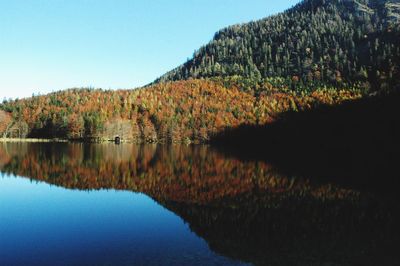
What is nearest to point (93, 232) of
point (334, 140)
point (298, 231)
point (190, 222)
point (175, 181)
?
point (190, 222)

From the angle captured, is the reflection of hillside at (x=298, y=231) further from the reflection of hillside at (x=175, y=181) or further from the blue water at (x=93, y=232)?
the reflection of hillside at (x=175, y=181)

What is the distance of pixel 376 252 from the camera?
79.3 ft

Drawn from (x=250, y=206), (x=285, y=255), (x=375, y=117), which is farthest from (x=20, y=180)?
(x=375, y=117)

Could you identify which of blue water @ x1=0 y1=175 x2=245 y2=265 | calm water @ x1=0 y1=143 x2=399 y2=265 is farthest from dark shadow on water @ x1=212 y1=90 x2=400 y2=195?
blue water @ x1=0 y1=175 x2=245 y2=265

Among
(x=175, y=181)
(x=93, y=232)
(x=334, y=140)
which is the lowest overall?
(x=93, y=232)

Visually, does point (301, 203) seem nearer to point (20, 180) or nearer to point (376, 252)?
point (376, 252)

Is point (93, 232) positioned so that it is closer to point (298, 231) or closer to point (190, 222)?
point (190, 222)

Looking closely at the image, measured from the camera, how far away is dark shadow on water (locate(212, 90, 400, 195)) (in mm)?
77875

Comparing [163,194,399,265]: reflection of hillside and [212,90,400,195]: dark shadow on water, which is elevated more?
[212,90,400,195]: dark shadow on water

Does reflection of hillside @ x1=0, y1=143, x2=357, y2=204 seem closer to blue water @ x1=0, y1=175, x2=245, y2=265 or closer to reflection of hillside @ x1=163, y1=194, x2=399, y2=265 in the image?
reflection of hillside @ x1=163, y1=194, x2=399, y2=265

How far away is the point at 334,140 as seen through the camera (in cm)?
15175

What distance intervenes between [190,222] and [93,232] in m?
7.45

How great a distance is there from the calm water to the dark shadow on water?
21453 mm

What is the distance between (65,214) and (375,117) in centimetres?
12553
